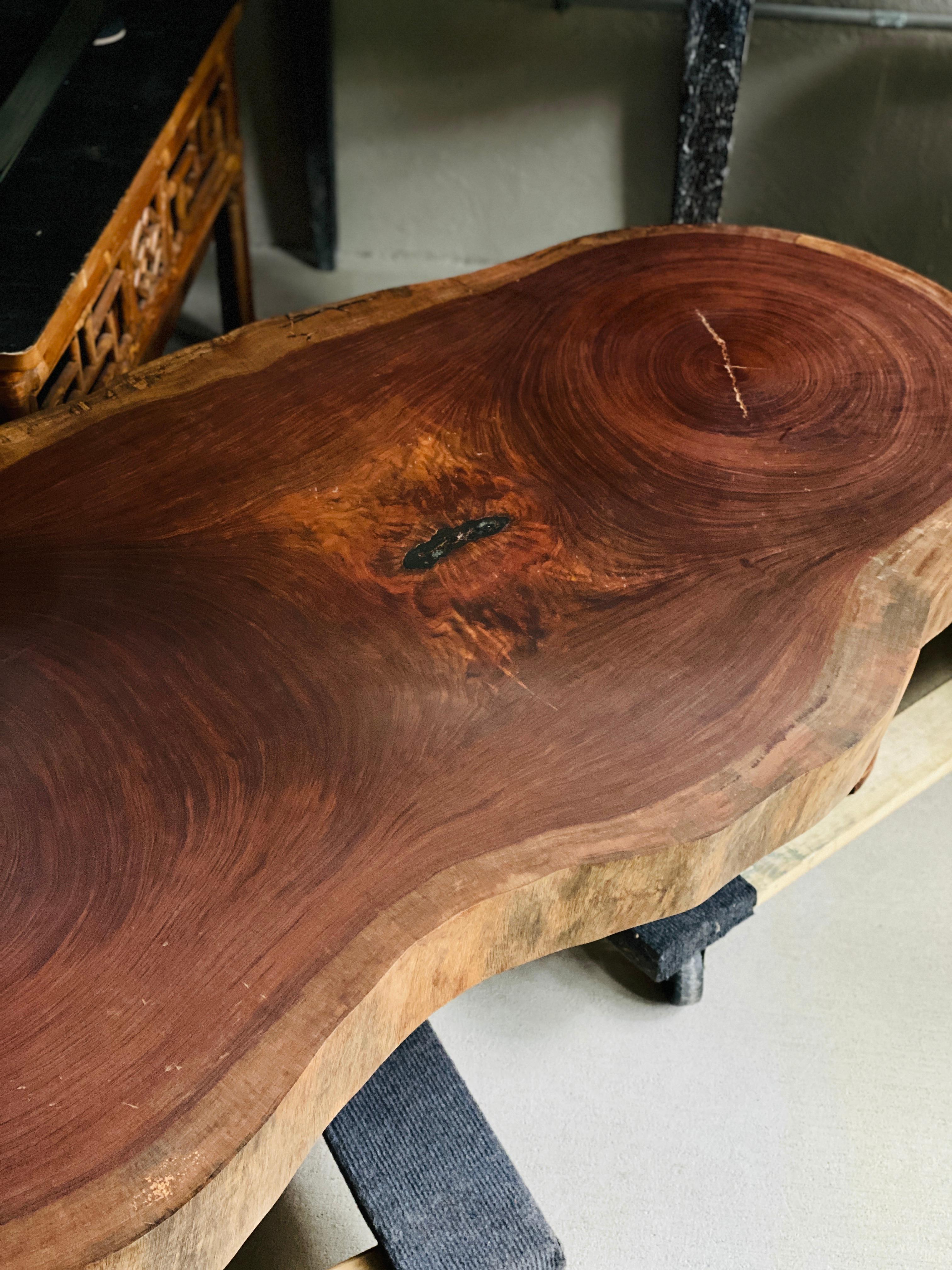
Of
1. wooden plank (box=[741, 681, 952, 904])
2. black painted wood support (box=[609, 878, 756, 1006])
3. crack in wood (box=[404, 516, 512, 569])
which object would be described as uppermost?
crack in wood (box=[404, 516, 512, 569])

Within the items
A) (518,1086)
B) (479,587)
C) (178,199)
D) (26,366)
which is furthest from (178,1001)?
(178,199)

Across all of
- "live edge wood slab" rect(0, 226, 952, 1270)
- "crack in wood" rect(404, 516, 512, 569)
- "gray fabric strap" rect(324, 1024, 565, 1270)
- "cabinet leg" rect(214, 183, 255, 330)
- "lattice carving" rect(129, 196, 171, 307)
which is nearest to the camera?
"live edge wood slab" rect(0, 226, 952, 1270)

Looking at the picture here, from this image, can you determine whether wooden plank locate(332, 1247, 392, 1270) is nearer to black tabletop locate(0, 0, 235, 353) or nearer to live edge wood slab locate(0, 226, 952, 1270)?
live edge wood slab locate(0, 226, 952, 1270)

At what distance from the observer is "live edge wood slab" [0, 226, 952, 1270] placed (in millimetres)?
709

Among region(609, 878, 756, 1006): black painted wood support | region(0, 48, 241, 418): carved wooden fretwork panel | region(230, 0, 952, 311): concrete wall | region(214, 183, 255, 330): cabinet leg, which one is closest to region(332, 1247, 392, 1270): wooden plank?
region(609, 878, 756, 1006): black painted wood support

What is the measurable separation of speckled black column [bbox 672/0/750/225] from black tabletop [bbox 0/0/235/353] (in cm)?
79

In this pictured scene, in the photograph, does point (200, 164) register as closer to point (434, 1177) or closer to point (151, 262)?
point (151, 262)

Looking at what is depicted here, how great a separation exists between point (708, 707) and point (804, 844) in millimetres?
467

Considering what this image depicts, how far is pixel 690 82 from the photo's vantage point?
79.5 inches

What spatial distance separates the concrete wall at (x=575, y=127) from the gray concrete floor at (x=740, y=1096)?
59.8 inches

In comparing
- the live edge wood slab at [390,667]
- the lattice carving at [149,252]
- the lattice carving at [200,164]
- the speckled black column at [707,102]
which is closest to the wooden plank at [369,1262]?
the live edge wood slab at [390,667]

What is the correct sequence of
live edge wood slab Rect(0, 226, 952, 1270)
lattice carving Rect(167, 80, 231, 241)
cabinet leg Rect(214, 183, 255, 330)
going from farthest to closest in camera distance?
cabinet leg Rect(214, 183, 255, 330), lattice carving Rect(167, 80, 231, 241), live edge wood slab Rect(0, 226, 952, 1270)

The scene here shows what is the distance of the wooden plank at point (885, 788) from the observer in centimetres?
129

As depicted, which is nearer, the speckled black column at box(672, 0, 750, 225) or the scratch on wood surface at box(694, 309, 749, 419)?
the scratch on wood surface at box(694, 309, 749, 419)
